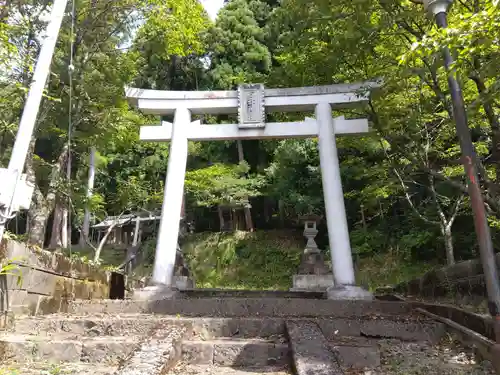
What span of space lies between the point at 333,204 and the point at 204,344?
4326 millimetres

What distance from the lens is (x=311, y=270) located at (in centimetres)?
1309

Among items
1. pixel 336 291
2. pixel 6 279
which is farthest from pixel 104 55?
pixel 336 291

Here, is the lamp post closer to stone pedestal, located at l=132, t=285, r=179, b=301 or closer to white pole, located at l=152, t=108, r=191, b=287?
stone pedestal, located at l=132, t=285, r=179, b=301

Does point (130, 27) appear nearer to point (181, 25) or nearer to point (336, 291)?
point (181, 25)

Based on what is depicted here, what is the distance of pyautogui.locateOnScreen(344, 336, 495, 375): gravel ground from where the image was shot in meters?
3.26

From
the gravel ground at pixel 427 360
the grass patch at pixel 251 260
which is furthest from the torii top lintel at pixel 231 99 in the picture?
the grass patch at pixel 251 260

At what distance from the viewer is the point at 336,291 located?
6859 mm

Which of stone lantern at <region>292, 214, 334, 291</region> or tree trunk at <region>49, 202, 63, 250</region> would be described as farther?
stone lantern at <region>292, 214, 334, 291</region>

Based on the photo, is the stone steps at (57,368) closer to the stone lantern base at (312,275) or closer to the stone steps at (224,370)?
the stone steps at (224,370)

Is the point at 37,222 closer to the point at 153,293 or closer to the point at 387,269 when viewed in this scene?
the point at 153,293

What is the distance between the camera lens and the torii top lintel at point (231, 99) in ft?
26.6

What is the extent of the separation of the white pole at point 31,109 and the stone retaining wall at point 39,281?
119 centimetres

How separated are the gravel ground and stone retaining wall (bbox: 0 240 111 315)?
11.3ft

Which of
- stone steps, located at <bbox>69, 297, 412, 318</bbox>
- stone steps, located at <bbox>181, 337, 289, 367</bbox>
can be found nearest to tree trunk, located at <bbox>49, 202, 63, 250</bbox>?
stone steps, located at <bbox>69, 297, 412, 318</bbox>
